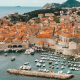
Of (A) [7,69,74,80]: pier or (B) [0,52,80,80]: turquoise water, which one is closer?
(A) [7,69,74,80]: pier

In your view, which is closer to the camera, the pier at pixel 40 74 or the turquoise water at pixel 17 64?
the pier at pixel 40 74

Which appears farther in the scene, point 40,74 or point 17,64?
point 17,64

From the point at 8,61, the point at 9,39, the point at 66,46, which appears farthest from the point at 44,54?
the point at 9,39

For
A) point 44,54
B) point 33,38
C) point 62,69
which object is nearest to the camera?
point 62,69

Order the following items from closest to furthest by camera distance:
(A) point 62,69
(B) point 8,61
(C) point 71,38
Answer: (A) point 62,69 < (B) point 8,61 < (C) point 71,38

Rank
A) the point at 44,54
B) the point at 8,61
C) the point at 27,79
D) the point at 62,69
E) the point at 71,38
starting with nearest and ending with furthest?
the point at 27,79 → the point at 62,69 → the point at 8,61 → the point at 44,54 → the point at 71,38

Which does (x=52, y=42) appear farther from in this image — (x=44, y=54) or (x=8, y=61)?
(x=8, y=61)

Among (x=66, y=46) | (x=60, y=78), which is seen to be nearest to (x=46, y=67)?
(x=60, y=78)

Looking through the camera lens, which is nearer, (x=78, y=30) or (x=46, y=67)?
(x=46, y=67)

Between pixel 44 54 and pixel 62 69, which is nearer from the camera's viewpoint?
pixel 62 69

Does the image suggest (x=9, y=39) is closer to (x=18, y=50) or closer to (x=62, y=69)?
(x=18, y=50)

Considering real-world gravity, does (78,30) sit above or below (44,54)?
above
